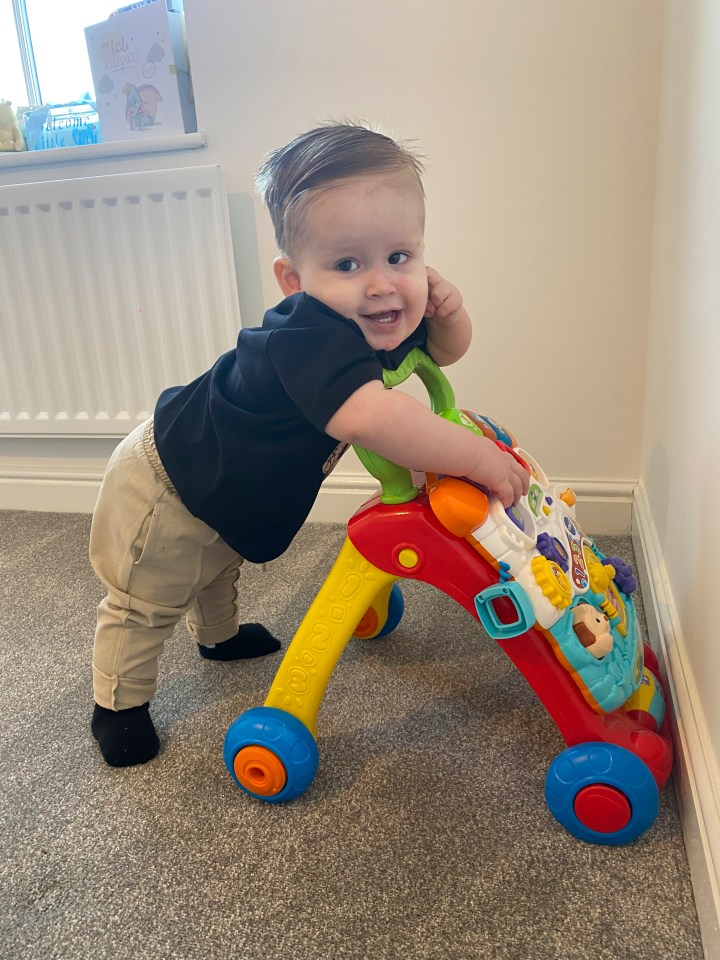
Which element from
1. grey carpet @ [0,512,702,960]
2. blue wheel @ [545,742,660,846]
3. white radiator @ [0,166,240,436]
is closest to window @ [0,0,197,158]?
white radiator @ [0,166,240,436]

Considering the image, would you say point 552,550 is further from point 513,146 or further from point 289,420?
point 513,146

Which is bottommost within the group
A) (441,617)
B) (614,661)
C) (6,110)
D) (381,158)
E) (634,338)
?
(441,617)

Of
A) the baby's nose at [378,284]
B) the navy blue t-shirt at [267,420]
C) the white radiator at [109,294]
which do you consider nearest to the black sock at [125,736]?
the navy blue t-shirt at [267,420]

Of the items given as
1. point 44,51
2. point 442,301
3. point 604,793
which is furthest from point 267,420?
point 44,51

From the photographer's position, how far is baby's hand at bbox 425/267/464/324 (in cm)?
85

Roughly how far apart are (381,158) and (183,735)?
680 mm

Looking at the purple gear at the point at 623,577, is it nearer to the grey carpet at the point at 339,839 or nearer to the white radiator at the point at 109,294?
the grey carpet at the point at 339,839

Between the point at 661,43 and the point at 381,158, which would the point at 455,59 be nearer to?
the point at 661,43

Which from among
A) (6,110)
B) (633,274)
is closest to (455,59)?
(633,274)

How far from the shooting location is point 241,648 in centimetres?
105

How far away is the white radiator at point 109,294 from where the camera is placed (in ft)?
4.61

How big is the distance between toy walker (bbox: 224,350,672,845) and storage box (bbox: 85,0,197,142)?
931 mm

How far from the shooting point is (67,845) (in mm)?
740

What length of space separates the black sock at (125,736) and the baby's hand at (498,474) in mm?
481
